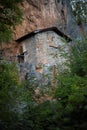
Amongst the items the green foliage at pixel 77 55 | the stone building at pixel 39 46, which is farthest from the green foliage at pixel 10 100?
the stone building at pixel 39 46

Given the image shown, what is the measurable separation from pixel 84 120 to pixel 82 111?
13 cm

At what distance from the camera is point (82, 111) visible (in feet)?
9.70

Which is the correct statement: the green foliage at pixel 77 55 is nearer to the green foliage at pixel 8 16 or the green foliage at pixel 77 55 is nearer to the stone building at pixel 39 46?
the green foliage at pixel 8 16

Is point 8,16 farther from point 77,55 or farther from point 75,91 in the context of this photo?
point 77,55

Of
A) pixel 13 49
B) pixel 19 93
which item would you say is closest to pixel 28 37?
pixel 13 49

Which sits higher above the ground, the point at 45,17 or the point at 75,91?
the point at 45,17

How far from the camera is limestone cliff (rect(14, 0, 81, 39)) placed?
25547 millimetres

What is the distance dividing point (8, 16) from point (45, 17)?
1840 cm

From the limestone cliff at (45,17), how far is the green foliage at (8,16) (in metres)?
16.0

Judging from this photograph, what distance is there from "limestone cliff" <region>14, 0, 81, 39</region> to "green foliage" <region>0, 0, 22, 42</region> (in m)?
16.0

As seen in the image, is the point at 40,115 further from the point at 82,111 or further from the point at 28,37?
the point at 28,37

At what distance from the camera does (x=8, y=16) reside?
8.33 m

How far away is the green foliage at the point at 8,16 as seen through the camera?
8023 millimetres

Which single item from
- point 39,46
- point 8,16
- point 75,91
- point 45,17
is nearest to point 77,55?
point 75,91
